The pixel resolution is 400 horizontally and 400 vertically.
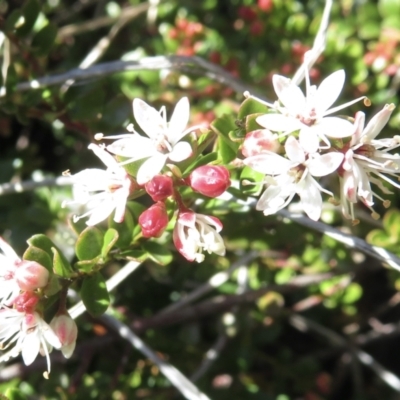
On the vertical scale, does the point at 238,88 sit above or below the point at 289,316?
above

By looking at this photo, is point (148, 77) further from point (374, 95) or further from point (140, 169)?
point (140, 169)

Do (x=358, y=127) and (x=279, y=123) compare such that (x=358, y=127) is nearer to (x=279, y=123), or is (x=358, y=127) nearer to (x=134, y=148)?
(x=279, y=123)

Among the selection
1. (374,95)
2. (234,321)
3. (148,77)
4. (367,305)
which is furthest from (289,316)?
(148,77)

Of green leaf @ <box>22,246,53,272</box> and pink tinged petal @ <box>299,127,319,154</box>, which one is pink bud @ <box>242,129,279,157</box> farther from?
green leaf @ <box>22,246,53,272</box>

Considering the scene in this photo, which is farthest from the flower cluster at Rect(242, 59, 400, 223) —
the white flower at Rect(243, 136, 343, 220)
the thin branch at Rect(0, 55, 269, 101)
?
the thin branch at Rect(0, 55, 269, 101)

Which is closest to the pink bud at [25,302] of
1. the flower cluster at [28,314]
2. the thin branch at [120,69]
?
the flower cluster at [28,314]

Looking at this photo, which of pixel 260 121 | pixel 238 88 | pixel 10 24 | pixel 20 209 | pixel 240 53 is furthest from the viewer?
pixel 240 53

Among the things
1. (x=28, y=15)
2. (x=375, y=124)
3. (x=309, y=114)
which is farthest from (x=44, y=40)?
(x=375, y=124)
